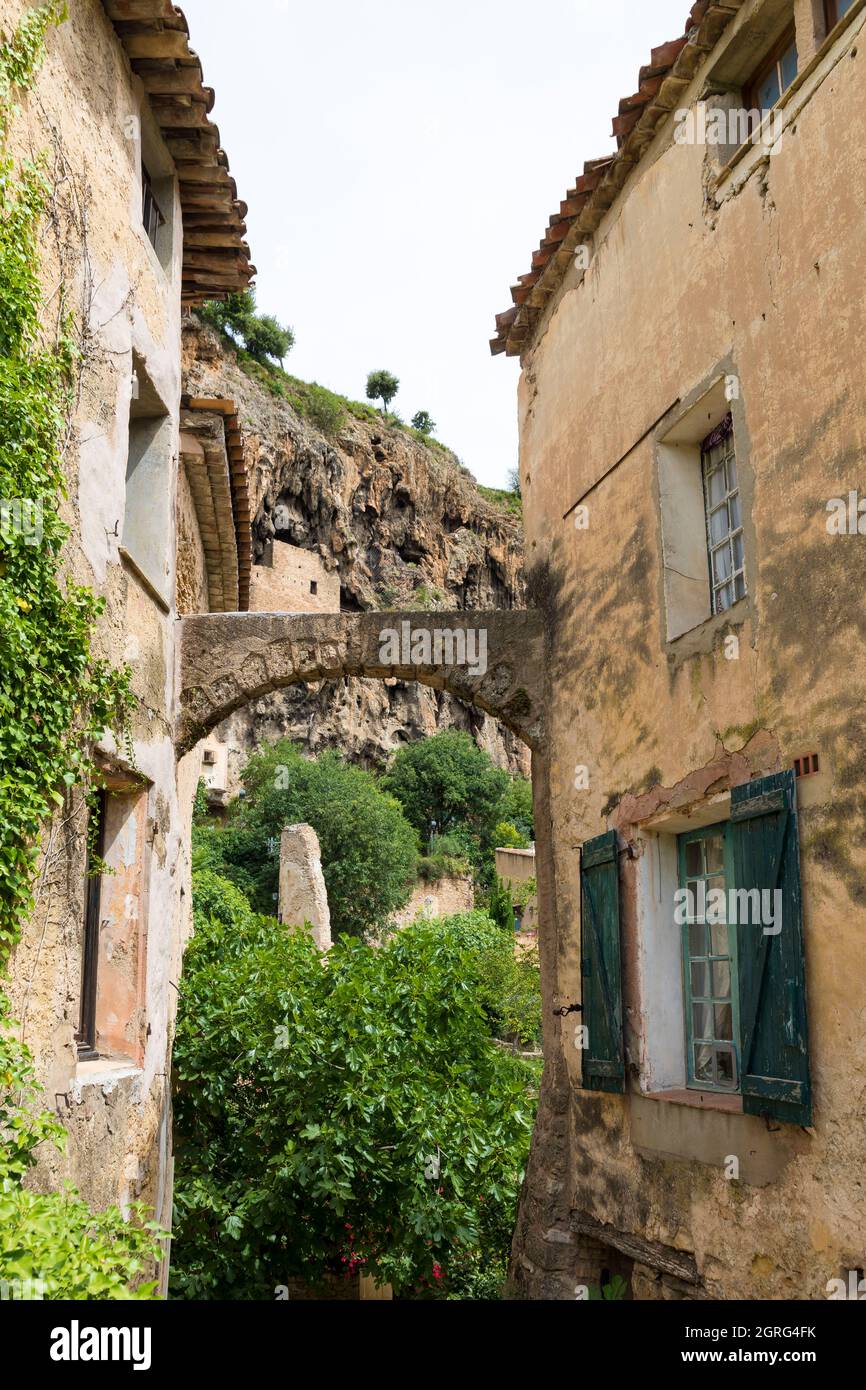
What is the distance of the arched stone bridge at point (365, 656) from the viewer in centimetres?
927

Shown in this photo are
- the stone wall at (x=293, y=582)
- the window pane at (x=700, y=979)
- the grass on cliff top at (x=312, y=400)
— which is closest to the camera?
the window pane at (x=700, y=979)

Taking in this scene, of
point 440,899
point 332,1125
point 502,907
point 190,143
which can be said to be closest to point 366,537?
point 440,899

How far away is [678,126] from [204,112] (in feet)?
10.8

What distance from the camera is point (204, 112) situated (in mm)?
8297

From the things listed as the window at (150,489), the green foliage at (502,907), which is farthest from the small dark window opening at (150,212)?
the green foliage at (502,907)

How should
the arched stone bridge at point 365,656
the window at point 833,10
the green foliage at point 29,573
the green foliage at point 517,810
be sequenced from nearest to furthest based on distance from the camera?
the green foliage at point 29,573, the window at point 833,10, the arched stone bridge at point 365,656, the green foliage at point 517,810

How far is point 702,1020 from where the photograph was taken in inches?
260

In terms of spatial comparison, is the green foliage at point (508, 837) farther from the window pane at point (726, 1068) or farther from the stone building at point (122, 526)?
the window pane at point (726, 1068)

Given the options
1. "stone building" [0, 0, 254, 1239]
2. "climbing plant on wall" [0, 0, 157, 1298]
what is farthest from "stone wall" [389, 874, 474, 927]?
"climbing plant on wall" [0, 0, 157, 1298]

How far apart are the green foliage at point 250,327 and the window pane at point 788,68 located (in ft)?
101

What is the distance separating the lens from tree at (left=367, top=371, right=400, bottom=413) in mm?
45062
